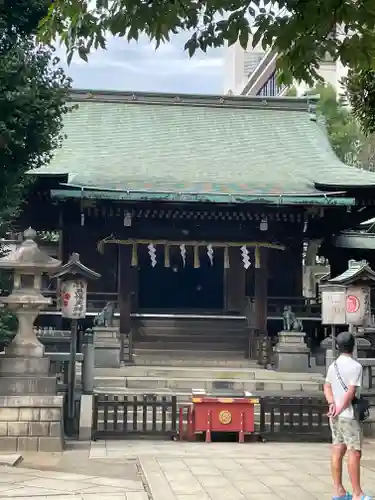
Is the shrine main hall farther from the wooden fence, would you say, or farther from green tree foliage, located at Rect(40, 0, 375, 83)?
green tree foliage, located at Rect(40, 0, 375, 83)

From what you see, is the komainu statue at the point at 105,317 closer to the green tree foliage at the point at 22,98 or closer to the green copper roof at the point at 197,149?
the green copper roof at the point at 197,149

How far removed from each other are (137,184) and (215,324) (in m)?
4.35

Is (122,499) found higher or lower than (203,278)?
lower

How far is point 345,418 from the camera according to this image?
680 cm

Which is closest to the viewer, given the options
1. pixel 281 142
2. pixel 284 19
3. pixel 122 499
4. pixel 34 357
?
pixel 284 19

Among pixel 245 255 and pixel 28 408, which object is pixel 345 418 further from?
pixel 245 255

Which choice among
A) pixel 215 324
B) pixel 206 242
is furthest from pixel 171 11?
pixel 215 324

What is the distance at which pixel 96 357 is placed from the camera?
54.4ft

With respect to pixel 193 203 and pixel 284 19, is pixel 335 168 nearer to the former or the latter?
pixel 193 203

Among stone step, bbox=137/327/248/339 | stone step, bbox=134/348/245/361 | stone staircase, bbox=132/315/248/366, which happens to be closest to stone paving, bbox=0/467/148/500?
stone staircase, bbox=132/315/248/366

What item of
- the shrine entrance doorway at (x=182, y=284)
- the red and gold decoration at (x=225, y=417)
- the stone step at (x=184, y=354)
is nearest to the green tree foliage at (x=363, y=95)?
the red and gold decoration at (x=225, y=417)

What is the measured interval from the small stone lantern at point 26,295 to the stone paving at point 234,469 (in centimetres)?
182

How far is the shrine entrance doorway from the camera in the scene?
20.2m

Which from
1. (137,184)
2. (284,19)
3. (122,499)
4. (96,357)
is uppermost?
(137,184)
